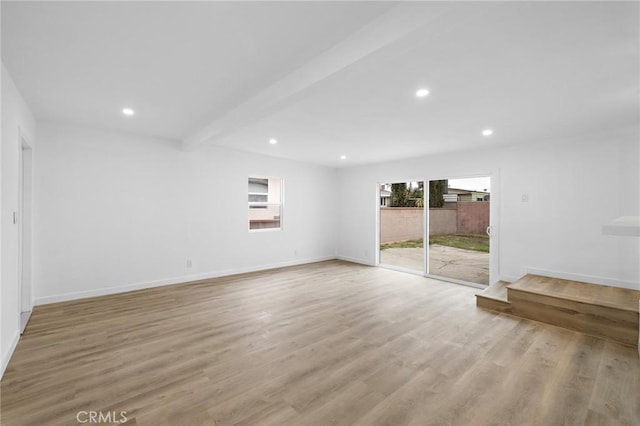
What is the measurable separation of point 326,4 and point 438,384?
107 inches

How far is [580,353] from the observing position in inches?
101

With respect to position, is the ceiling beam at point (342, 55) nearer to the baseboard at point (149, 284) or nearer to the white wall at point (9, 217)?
the white wall at point (9, 217)

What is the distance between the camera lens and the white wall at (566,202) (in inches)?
141

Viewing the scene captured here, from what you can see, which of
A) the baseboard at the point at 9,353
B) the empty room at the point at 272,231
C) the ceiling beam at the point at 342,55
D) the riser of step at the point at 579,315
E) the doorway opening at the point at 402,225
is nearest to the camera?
the ceiling beam at the point at 342,55

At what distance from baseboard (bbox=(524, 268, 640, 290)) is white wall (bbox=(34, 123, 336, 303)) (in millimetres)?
4773

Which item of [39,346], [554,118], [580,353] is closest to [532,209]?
[554,118]

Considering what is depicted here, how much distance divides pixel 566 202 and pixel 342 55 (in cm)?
420

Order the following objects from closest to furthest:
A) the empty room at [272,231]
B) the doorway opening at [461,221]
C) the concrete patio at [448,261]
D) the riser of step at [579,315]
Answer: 1. the empty room at [272,231]
2. the riser of step at [579,315]
3. the doorway opening at [461,221]
4. the concrete patio at [448,261]

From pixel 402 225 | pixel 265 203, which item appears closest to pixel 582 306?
pixel 402 225

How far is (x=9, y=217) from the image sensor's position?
7.71ft

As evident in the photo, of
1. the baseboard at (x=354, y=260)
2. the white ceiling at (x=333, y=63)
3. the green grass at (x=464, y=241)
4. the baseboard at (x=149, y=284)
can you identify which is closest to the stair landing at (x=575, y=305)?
the green grass at (x=464, y=241)

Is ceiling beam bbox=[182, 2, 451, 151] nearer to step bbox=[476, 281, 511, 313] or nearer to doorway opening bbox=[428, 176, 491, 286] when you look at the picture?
step bbox=[476, 281, 511, 313]

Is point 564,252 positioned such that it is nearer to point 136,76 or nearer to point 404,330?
point 404,330

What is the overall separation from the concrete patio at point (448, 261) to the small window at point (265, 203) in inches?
112
